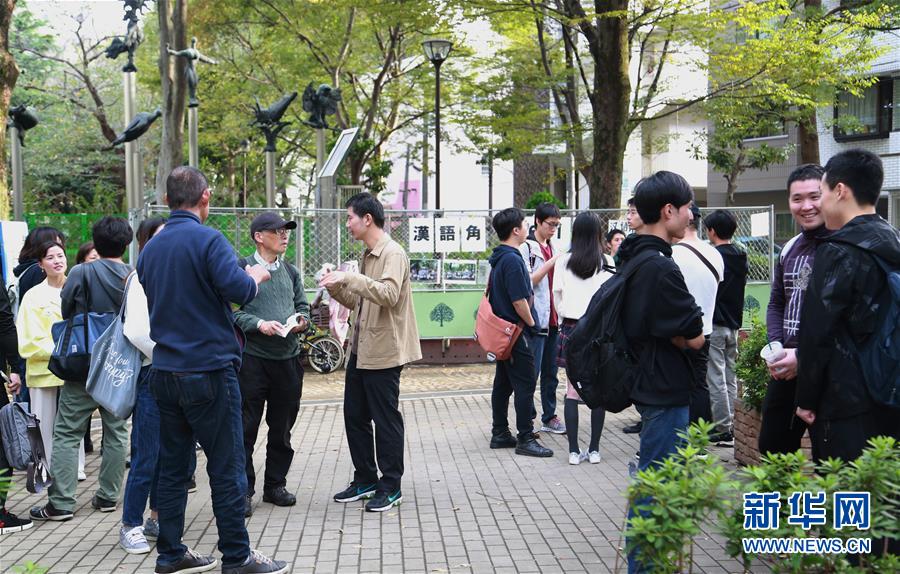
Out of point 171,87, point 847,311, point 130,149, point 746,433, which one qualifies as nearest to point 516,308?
point 746,433

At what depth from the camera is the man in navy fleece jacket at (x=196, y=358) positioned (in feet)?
14.6

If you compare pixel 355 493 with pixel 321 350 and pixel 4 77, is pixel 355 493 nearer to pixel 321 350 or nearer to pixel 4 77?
→ pixel 321 350

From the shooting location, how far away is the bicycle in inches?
494

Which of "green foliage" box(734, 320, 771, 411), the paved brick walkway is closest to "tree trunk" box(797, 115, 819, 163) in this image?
the paved brick walkway

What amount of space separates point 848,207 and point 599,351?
123 centimetres

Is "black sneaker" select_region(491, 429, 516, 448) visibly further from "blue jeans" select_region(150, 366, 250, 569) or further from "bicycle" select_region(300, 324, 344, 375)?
"bicycle" select_region(300, 324, 344, 375)

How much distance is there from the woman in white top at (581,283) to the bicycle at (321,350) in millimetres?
5758

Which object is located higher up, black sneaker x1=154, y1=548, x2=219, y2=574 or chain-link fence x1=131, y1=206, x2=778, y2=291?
chain-link fence x1=131, y1=206, x2=778, y2=291

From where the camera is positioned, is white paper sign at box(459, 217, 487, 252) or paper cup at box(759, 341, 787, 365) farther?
white paper sign at box(459, 217, 487, 252)

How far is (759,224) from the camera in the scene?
43.3 ft

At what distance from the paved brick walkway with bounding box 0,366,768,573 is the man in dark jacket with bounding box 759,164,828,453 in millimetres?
821

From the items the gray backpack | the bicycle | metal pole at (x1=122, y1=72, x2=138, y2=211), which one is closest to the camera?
the gray backpack

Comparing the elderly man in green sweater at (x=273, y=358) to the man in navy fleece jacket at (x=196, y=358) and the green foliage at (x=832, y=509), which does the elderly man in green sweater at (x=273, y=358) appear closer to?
the man in navy fleece jacket at (x=196, y=358)

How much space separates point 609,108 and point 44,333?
10.8 m
